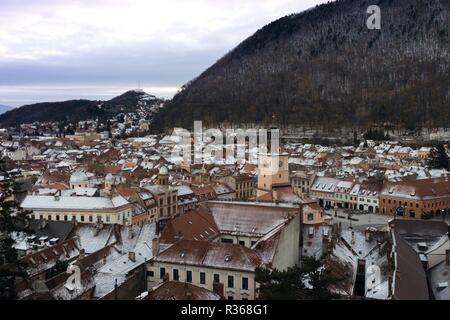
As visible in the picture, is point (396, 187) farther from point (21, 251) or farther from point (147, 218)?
point (21, 251)

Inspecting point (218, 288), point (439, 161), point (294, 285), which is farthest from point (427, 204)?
point (294, 285)

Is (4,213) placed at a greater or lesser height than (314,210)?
greater

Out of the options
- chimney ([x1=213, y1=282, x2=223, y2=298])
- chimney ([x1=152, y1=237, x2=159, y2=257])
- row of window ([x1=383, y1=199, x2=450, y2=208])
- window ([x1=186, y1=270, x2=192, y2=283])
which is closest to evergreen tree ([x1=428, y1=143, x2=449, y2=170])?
row of window ([x1=383, y1=199, x2=450, y2=208])

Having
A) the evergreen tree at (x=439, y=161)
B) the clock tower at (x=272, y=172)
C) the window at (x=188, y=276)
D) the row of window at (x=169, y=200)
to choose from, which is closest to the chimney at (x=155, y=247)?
the window at (x=188, y=276)

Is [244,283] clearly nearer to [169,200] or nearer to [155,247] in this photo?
[155,247]
